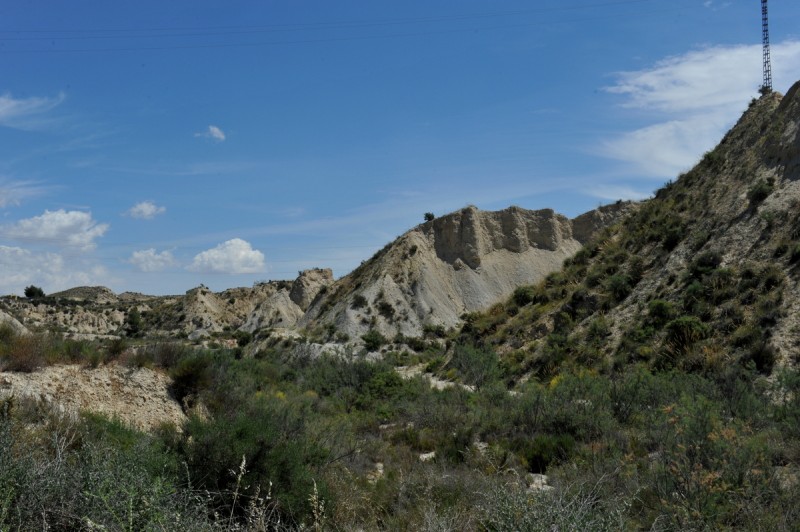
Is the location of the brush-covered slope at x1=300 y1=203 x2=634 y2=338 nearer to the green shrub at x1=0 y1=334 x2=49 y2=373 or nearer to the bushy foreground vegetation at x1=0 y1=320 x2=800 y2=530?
the bushy foreground vegetation at x1=0 y1=320 x2=800 y2=530

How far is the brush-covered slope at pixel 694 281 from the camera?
18.3m

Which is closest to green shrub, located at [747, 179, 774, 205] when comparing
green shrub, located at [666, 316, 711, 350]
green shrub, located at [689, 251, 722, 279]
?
green shrub, located at [689, 251, 722, 279]

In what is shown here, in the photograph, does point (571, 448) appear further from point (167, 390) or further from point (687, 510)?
point (167, 390)

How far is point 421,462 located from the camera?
1036cm

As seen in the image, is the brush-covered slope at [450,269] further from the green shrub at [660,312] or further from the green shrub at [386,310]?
the green shrub at [660,312]

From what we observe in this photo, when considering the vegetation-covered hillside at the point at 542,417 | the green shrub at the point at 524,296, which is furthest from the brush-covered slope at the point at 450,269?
the vegetation-covered hillside at the point at 542,417

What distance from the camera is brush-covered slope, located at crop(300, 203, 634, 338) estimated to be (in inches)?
1913

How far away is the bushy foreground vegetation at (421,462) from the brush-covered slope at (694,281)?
3.29 metres

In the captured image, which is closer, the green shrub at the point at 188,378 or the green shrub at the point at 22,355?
the green shrub at the point at 22,355

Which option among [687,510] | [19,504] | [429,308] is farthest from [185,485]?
[429,308]

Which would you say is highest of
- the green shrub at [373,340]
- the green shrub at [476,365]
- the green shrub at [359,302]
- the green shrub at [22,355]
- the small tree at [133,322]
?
the small tree at [133,322]

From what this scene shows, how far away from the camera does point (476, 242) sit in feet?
190

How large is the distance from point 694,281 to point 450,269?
35.4 metres

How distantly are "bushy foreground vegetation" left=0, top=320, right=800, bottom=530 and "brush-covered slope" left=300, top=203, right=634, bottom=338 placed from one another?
104 ft
